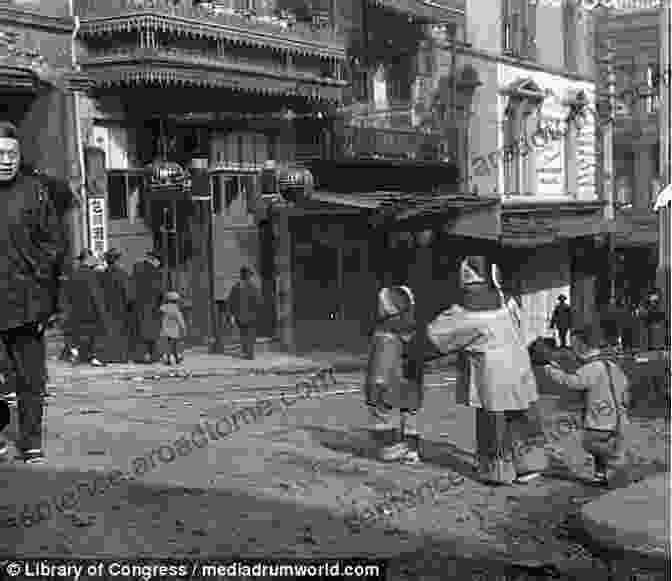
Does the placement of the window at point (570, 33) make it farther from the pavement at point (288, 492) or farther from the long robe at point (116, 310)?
the pavement at point (288, 492)

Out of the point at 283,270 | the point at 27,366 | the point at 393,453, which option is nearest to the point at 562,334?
the point at 283,270

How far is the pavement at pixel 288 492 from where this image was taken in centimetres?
661

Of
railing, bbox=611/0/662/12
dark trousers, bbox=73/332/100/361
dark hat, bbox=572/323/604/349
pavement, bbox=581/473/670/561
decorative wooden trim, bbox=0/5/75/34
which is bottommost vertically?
pavement, bbox=581/473/670/561

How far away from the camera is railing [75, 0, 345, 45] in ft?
57.9

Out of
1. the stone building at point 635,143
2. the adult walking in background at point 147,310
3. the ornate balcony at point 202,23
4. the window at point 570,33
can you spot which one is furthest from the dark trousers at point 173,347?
the stone building at point 635,143

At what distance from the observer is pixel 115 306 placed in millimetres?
16078

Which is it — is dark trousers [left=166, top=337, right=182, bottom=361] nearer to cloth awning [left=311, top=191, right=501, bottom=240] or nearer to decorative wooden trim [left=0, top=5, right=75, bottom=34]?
cloth awning [left=311, top=191, right=501, bottom=240]

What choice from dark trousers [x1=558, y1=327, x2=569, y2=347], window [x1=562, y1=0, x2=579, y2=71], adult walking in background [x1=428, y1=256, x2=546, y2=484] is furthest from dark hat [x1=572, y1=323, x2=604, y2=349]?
window [x1=562, y1=0, x2=579, y2=71]

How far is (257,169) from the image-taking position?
69.5 ft

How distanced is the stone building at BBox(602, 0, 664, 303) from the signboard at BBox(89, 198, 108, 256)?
20.7 metres

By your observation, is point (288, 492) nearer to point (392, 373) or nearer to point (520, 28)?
point (392, 373)

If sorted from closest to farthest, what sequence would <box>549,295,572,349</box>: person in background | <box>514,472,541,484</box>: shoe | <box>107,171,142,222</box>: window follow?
<box>514,472,541,484</box>: shoe < <box>107,171,142,222</box>: window < <box>549,295,572,349</box>: person in background

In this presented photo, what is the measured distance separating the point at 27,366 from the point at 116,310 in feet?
29.6

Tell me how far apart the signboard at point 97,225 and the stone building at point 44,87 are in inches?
5.8
